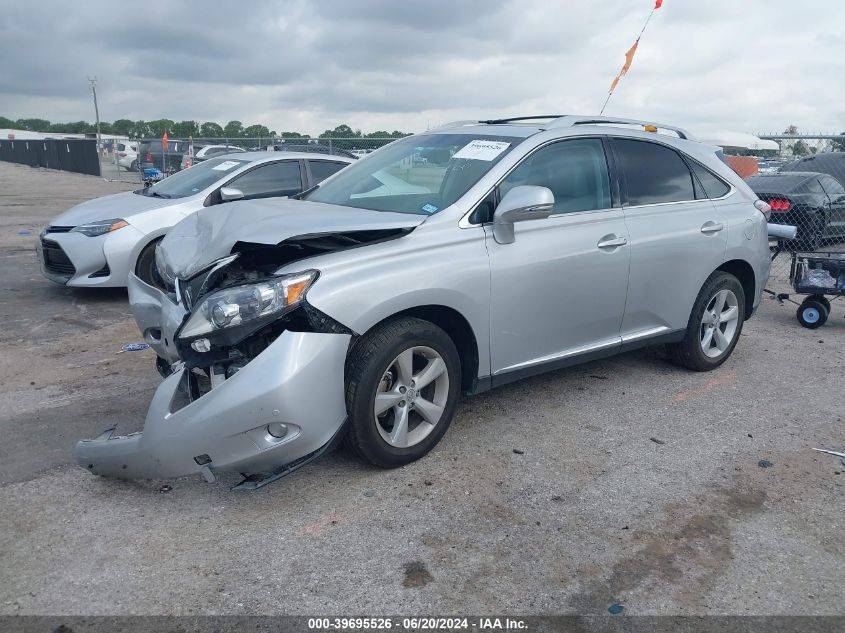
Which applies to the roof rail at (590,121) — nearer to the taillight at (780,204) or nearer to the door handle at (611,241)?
the door handle at (611,241)

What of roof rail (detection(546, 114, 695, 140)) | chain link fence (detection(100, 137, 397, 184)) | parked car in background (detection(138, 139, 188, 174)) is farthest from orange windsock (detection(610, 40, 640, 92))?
parked car in background (detection(138, 139, 188, 174))

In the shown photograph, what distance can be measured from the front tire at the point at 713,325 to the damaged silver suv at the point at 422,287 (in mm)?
16

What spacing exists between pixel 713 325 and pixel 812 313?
90.2 inches

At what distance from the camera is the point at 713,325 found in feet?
18.2

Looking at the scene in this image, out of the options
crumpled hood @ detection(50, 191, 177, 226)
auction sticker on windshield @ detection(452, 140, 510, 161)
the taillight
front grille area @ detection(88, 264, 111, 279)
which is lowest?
front grille area @ detection(88, 264, 111, 279)

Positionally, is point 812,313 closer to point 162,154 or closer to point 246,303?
point 246,303

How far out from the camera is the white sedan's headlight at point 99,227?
753 centimetres

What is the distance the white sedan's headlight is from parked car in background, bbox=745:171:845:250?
917cm

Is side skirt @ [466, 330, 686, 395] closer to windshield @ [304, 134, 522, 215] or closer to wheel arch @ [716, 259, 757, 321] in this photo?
wheel arch @ [716, 259, 757, 321]

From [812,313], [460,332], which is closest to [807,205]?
[812,313]

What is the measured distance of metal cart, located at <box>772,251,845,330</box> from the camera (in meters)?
6.92

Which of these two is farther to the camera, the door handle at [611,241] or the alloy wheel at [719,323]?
the alloy wheel at [719,323]

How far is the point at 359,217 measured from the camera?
12.8 feet

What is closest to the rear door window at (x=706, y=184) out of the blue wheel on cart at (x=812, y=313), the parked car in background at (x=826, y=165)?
the blue wheel on cart at (x=812, y=313)
